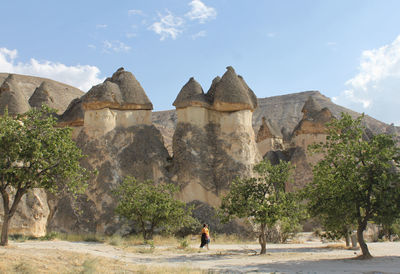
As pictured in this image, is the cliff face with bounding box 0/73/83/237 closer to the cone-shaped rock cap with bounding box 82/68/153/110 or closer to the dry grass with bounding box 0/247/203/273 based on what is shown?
the cone-shaped rock cap with bounding box 82/68/153/110

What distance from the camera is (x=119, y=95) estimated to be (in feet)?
79.3

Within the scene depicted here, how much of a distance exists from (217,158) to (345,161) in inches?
436

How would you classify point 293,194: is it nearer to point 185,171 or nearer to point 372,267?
point 372,267

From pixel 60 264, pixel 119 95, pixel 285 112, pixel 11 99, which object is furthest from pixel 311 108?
pixel 285 112

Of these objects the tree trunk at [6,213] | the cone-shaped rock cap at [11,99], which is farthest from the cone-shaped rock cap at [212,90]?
the tree trunk at [6,213]

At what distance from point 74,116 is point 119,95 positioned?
14.5 feet

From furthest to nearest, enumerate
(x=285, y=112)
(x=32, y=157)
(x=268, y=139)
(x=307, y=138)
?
(x=285, y=112), (x=268, y=139), (x=307, y=138), (x=32, y=157)

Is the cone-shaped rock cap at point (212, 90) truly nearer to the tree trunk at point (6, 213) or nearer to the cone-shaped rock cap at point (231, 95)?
the cone-shaped rock cap at point (231, 95)

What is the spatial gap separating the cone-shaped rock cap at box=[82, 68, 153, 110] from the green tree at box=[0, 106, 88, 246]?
10.1 m

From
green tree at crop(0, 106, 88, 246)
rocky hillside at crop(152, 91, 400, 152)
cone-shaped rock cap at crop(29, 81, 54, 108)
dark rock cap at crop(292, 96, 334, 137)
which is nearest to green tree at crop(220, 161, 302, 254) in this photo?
green tree at crop(0, 106, 88, 246)

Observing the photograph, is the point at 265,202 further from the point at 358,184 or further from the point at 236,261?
the point at 358,184

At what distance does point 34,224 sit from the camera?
18.6 meters

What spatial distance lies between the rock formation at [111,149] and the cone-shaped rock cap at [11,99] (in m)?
3.77

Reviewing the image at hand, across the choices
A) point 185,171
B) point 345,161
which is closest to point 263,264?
point 345,161
